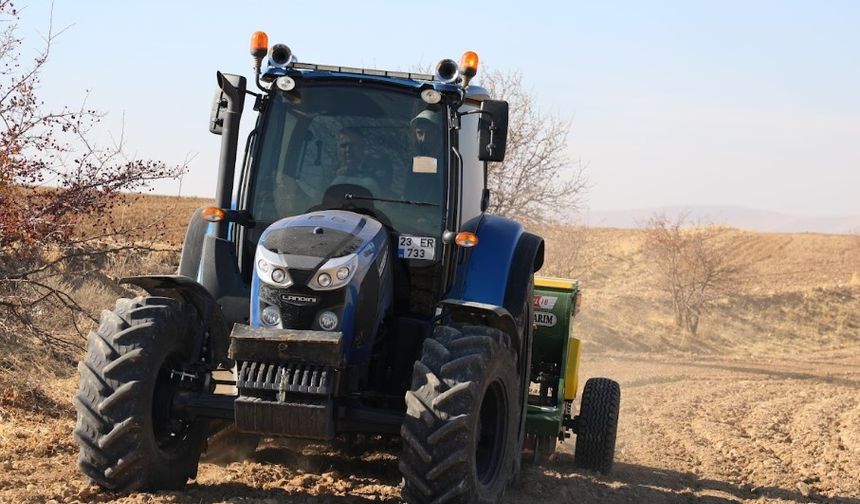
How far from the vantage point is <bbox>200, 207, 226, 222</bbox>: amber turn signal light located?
641 cm

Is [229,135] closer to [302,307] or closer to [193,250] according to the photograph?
[193,250]

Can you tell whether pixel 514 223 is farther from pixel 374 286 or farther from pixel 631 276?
pixel 631 276

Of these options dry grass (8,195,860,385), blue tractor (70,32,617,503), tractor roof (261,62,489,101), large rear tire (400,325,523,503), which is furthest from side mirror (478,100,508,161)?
dry grass (8,195,860,385)

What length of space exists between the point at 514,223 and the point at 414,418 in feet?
7.88

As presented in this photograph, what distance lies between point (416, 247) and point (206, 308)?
127 cm

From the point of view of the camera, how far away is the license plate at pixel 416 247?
259 inches

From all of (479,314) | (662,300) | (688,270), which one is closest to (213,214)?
(479,314)

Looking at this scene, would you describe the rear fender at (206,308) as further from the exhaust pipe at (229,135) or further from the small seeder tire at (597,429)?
the small seeder tire at (597,429)

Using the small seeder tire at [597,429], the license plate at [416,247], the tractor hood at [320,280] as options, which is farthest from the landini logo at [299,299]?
the small seeder tire at [597,429]

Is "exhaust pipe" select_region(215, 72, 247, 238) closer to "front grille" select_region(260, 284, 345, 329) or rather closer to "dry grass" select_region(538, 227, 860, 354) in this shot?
"front grille" select_region(260, 284, 345, 329)

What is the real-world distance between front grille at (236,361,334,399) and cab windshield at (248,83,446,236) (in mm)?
1239

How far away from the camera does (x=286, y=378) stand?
5.66 m

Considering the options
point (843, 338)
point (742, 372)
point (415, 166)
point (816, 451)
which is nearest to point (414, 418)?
point (415, 166)

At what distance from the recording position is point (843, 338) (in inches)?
1186
